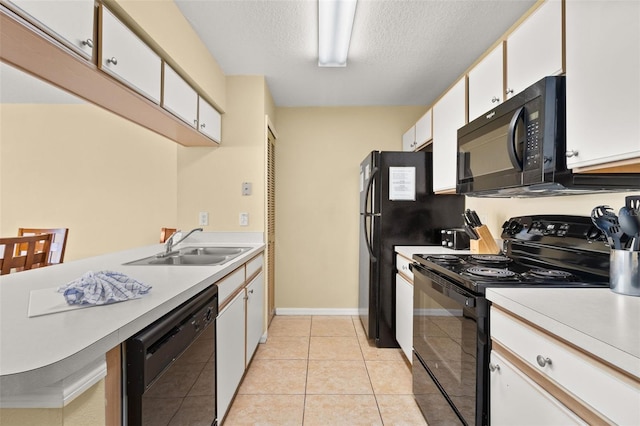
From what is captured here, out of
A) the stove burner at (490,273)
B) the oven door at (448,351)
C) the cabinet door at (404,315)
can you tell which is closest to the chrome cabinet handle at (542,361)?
the oven door at (448,351)

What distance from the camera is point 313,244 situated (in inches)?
147

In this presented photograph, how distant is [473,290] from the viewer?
1264mm

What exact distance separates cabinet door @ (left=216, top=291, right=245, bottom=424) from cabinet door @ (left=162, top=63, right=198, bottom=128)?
4.11 feet

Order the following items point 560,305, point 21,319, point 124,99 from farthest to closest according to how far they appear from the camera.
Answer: point 124,99 < point 560,305 < point 21,319

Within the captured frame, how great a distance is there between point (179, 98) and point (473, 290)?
6.73 feet

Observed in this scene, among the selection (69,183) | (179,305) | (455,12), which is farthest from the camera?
(69,183)

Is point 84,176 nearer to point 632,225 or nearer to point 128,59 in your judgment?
point 128,59

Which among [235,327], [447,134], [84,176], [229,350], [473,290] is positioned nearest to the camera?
[473,290]

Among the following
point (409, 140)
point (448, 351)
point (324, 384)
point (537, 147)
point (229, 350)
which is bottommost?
point (324, 384)

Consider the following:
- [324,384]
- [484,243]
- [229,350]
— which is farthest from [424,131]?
[229,350]

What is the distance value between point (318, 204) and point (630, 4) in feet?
9.70

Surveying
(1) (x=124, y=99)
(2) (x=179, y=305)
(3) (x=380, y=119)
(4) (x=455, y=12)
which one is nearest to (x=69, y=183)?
(1) (x=124, y=99)

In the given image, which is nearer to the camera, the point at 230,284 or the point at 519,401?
the point at 519,401

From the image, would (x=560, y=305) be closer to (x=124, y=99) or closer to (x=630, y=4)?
(x=630, y=4)
